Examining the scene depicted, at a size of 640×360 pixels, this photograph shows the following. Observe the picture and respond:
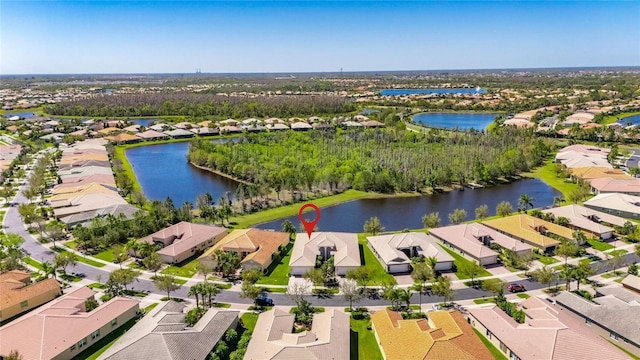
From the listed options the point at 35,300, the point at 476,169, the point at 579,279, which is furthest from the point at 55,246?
the point at 476,169

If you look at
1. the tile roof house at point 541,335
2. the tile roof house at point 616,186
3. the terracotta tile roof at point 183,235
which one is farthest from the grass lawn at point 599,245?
the terracotta tile roof at point 183,235

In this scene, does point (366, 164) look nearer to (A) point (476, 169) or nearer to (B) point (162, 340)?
(A) point (476, 169)

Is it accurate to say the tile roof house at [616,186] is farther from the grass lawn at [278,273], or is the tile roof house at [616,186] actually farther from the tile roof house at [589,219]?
the grass lawn at [278,273]

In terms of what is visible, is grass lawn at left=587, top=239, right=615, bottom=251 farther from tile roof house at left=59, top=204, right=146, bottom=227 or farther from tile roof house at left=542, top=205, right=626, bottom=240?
tile roof house at left=59, top=204, right=146, bottom=227

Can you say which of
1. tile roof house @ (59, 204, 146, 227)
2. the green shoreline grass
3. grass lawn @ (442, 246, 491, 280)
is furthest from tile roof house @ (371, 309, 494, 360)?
the green shoreline grass

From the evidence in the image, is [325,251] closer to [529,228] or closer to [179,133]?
[529,228]
